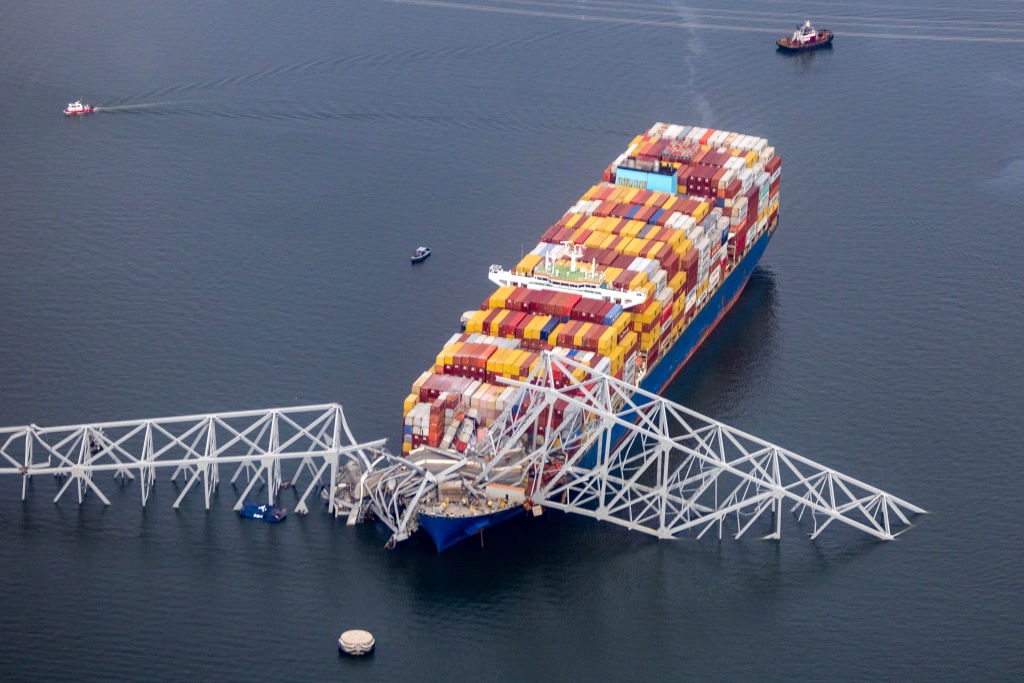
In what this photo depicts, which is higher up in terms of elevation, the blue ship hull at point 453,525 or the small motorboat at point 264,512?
the small motorboat at point 264,512

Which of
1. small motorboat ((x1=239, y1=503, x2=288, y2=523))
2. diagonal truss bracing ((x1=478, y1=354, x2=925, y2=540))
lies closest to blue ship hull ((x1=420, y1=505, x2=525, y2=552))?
diagonal truss bracing ((x1=478, y1=354, x2=925, y2=540))

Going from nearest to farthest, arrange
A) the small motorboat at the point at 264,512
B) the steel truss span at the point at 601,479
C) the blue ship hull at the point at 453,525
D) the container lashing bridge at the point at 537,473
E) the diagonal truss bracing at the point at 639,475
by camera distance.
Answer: the blue ship hull at the point at 453,525 < the steel truss span at the point at 601,479 < the container lashing bridge at the point at 537,473 < the diagonal truss bracing at the point at 639,475 < the small motorboat at the point at 264,512

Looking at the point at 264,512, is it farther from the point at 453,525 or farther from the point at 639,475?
the point at 639,475

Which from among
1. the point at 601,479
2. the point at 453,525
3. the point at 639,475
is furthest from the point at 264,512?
the point at 639,475

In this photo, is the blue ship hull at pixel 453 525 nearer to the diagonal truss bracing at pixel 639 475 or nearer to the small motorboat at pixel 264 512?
the diagonal truss bracing at pixel 639 475

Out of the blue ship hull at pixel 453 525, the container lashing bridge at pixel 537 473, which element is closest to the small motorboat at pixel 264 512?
the container lashing bridge at pixel 537 473

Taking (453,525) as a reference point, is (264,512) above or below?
above

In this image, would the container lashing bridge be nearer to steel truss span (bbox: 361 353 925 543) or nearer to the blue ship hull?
steel truss span (bbox: 361 353 925 543)
